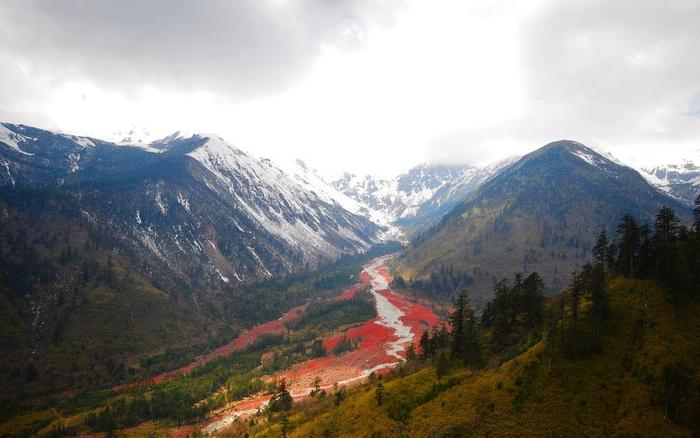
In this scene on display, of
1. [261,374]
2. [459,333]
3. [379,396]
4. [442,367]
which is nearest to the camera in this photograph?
[379,396]

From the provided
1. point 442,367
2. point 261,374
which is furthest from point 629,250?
point 261,374

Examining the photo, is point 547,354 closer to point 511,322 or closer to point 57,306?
point 511,322

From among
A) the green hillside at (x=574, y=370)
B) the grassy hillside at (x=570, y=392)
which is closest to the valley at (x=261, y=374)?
the green hillside at (x=574, y=370)

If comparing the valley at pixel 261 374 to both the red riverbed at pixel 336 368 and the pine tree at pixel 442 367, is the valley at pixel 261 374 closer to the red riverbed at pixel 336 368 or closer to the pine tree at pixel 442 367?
the red riverbed at pixel 336 368

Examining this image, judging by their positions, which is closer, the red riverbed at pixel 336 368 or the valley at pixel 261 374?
the valley at pixel 261 374

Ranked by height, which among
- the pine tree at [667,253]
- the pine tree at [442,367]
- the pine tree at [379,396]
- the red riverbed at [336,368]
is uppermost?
the pine tree at [667,253]

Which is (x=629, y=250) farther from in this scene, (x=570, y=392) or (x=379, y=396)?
(x=379, y=396)

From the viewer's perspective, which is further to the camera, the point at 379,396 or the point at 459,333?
the point at 459,333

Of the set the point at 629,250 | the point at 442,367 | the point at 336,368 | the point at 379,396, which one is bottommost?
the point at 336,368
